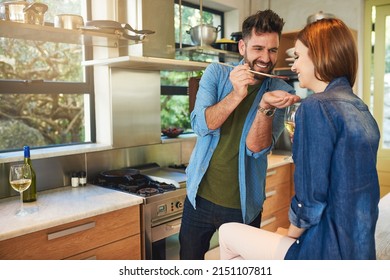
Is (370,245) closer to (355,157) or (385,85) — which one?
(355,157)

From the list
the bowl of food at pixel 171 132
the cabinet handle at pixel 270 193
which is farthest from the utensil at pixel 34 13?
the cabinet handle at pixel 270 193

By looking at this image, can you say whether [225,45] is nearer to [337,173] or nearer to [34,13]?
[34,13]

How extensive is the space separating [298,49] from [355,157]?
12.7 inches

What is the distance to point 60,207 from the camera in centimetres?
173

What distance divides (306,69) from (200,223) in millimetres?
791

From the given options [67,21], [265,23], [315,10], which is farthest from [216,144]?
[315,10]

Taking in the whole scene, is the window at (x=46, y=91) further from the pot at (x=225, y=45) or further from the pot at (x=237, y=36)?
the pot at (x=237, y=36)

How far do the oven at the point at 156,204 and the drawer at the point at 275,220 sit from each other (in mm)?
852

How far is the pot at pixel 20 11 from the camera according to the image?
167 centimetres

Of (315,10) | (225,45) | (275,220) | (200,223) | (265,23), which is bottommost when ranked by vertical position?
(275,220)

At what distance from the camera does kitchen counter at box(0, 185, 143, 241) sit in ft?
4.88

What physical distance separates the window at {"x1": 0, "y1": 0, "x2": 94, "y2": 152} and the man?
1.09 metres
